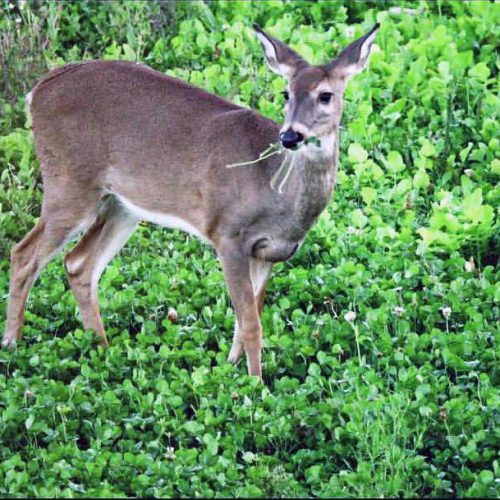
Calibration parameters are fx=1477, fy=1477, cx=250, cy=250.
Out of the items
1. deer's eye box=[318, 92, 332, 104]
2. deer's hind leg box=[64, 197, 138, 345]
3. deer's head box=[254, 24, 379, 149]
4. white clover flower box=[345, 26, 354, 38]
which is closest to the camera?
deer's head box=[254, 24, 379, 149]

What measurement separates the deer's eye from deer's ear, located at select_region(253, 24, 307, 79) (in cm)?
25

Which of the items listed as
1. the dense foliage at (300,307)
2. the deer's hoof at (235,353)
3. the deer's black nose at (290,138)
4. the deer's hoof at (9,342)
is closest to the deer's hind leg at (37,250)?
the deer's hoof at (9,342)

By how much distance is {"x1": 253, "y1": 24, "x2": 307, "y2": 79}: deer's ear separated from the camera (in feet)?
23.0

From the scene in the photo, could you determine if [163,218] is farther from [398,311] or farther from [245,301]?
[398,311]

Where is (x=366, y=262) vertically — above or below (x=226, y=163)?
below

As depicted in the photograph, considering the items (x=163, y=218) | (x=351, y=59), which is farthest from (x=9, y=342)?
(x=351, y=59)

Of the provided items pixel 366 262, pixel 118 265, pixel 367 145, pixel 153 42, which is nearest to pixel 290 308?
pixel 366 262

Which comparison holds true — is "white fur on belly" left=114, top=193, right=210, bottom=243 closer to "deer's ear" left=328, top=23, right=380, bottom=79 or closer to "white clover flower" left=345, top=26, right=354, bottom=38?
"deer's ear" left=328, top=23, right=380, bottom=79

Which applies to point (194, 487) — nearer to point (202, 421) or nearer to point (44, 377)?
point (202, 421)

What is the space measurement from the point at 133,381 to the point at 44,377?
0.43 m

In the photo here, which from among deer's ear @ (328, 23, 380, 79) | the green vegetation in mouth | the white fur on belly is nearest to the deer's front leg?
the white fur on belly

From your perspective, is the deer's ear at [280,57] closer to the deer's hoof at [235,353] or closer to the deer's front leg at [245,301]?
the deer's front leg at [245,301]

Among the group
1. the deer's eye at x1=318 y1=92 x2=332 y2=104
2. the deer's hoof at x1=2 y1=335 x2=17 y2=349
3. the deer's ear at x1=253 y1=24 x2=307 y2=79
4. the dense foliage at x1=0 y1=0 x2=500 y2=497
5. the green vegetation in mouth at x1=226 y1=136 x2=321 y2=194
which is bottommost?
the deer's hoof at x1=2 y1=335 x2=17 y2=349

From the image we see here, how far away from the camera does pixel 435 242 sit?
817 cm
